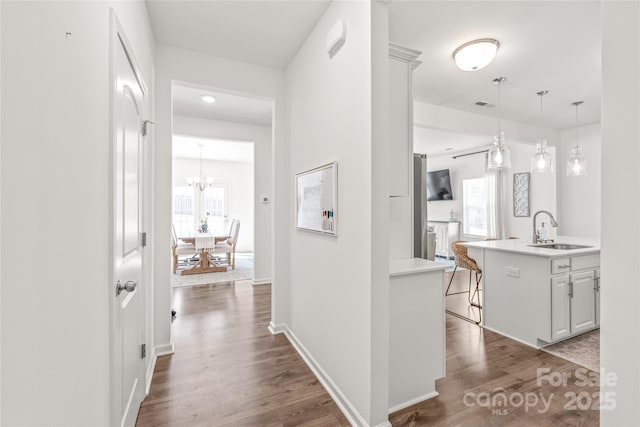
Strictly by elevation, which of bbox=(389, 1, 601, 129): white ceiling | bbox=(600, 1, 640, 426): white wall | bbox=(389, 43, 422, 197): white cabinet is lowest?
bbox=(600, 1, 640, 426): white wall

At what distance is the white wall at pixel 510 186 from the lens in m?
5.50

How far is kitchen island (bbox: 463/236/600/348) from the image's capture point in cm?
264

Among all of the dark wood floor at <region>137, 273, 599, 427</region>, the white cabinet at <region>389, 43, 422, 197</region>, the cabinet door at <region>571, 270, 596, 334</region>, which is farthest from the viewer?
the cabinet door at <region>571, 270, 596, 334</region>

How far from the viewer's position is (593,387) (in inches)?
81.7

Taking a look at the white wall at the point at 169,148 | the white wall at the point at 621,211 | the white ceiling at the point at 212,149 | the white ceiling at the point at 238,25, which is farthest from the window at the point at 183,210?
the white wall at the point at 621,211

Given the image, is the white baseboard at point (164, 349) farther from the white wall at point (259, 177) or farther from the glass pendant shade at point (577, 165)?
the glass pendant shade at point (577, 165)

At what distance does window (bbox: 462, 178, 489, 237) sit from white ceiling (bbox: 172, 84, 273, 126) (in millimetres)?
5158

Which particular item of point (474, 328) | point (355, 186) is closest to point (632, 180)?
point (355, 186)

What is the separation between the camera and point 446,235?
7.61m

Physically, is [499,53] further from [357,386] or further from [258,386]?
[258,386]

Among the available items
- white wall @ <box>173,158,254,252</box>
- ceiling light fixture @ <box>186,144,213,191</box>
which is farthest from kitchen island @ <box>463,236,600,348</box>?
white wall @ <box>173,158,254,252</box>

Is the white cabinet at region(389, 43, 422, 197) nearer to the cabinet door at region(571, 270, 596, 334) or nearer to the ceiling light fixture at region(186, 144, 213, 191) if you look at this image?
the cabinet door at region(571, 270, 596, 334)

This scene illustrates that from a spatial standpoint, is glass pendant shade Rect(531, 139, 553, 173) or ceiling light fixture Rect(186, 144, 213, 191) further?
ceiling light fixture Rect(186, 144, 213, 191)

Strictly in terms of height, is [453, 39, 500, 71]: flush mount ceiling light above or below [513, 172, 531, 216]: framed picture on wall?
above
